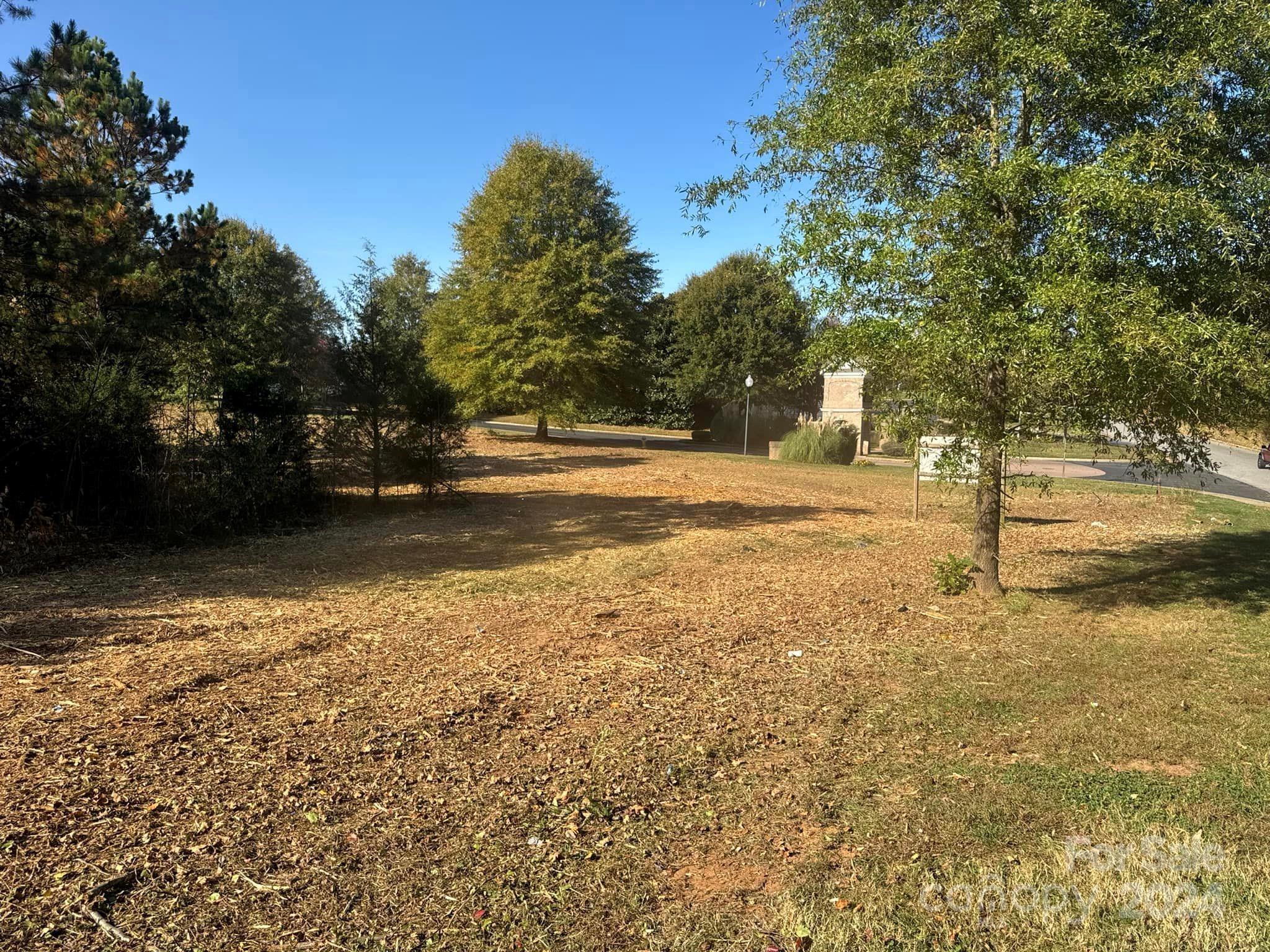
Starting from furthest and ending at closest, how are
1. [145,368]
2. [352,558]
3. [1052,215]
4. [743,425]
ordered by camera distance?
[743,425] < [145,368] < [352,558] < [1052,215]

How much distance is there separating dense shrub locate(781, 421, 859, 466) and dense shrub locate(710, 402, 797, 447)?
444 inches

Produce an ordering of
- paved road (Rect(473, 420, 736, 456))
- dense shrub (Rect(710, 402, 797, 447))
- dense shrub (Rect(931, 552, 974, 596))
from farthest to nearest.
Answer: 1. dense shrub (Rect(710, 402, 797, 447))
2. paved road (Rect(473, 420, 736, 456))
3. dense shrub (Rect(931, 552, 974, 596))

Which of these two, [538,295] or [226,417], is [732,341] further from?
[226,417]

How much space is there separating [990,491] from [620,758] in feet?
16.3

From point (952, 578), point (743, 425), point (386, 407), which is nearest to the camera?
point (952, 578)

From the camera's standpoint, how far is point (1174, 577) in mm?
8672

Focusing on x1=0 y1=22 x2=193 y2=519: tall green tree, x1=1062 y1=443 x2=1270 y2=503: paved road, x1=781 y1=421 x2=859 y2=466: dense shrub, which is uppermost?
x1=0 y1=22 x2=193 y2=519: tall green tree

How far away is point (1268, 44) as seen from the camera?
541 cm

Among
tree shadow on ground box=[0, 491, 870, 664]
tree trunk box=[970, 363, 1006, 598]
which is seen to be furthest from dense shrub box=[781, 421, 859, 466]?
tree trunk box=[970, 363, 1006, 598]

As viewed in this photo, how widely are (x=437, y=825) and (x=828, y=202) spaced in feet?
20.6

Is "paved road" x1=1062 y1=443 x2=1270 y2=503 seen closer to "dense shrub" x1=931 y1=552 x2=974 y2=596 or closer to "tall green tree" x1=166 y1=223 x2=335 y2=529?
"dense shrub" x1=931 y1=552 x2=974 y2=596

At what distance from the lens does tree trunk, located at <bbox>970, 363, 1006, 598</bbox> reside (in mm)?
6227

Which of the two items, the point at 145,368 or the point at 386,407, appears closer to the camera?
the point at 145,368

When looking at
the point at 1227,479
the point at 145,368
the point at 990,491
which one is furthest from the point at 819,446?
the point at 145,368
